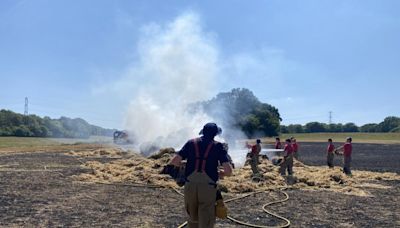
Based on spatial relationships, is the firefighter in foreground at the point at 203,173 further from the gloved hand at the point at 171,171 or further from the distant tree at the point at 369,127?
the distant tree at the point at 369,127

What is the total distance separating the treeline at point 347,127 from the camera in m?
123

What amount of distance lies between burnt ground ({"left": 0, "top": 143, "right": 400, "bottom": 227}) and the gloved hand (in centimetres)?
216

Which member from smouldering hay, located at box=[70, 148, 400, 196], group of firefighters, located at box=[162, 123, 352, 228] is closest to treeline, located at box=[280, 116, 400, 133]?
smouldering hay, located at box=[70, 148, 400, 196]

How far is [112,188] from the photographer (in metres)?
16.9

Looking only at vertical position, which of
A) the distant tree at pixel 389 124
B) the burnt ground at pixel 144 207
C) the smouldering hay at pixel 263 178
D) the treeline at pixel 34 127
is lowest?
the burnt ground at pixel 144 207

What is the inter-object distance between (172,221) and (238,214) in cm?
198

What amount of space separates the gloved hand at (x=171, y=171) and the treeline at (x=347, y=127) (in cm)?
10075

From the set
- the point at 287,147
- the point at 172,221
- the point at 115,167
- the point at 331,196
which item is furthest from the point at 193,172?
the point at 115,167

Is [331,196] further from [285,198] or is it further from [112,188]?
[112,188]

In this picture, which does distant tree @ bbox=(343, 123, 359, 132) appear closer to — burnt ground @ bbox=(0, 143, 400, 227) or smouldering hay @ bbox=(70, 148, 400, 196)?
smouldering hay @ bbox=(70, 148, 400, 196)

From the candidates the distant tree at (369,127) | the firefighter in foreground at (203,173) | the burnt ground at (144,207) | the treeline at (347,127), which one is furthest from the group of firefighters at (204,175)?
the distant tree at (369,127)

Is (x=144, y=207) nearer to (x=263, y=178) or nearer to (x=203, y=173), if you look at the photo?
(x=203, y=173)

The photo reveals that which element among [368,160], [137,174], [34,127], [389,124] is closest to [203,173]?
[137,174]

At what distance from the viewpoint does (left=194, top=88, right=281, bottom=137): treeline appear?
50228 mm
